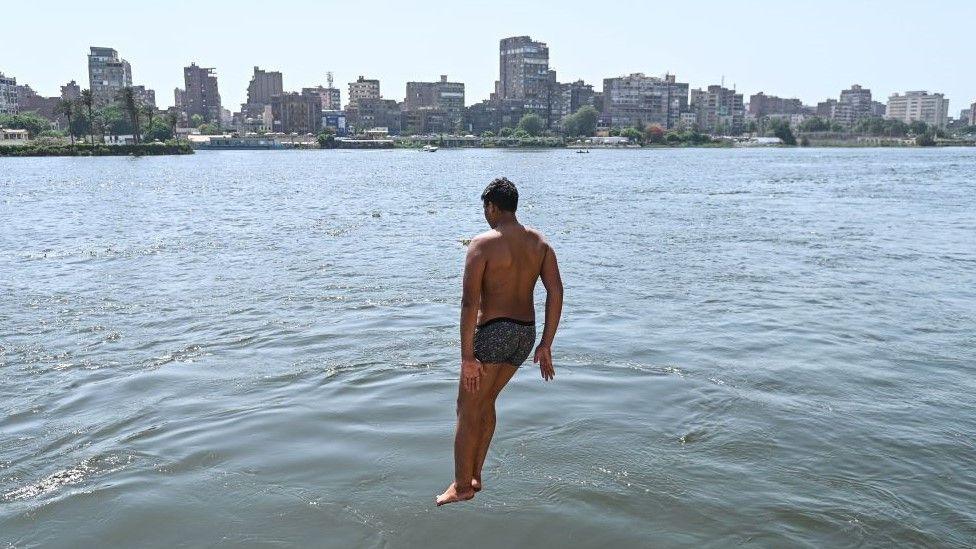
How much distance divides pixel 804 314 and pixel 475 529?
10237 mm

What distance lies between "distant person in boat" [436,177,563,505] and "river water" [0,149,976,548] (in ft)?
3.52

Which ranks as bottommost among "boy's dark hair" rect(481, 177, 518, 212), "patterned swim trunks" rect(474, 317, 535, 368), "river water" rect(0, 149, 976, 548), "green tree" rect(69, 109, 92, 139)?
"river water" rect(0, 149, 976, 548)

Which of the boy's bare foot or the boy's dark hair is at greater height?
the boy's dark hair

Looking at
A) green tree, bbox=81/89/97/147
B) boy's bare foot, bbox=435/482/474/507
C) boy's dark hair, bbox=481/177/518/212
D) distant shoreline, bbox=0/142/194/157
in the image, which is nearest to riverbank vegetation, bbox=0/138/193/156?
distant shoreline, bbox=0/142/194/157

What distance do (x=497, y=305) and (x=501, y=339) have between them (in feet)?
0.81

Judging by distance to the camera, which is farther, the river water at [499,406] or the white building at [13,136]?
the white building at [13,136]

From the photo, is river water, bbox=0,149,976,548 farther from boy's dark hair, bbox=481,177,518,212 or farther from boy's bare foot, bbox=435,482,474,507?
boy's dark hair, bbox=481,177,518,212

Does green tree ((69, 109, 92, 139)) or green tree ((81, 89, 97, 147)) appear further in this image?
green tree ((69, 109, 92, 139))

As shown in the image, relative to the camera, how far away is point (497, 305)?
5770 mm

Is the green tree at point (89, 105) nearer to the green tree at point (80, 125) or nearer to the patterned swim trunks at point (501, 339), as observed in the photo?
the green tree at point (80, 125)

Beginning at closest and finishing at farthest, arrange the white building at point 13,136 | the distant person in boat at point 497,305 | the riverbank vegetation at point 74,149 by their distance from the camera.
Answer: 1. the distant person in boat at point 497,305
2. the riverbank vegetation at point 74,149
3. the white building at point 13,136

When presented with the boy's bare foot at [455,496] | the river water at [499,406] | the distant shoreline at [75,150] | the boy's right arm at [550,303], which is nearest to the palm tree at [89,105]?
the distant shoreline at [75,150]

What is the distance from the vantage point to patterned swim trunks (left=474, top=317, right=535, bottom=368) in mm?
5773

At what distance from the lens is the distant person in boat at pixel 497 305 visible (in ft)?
18.6
